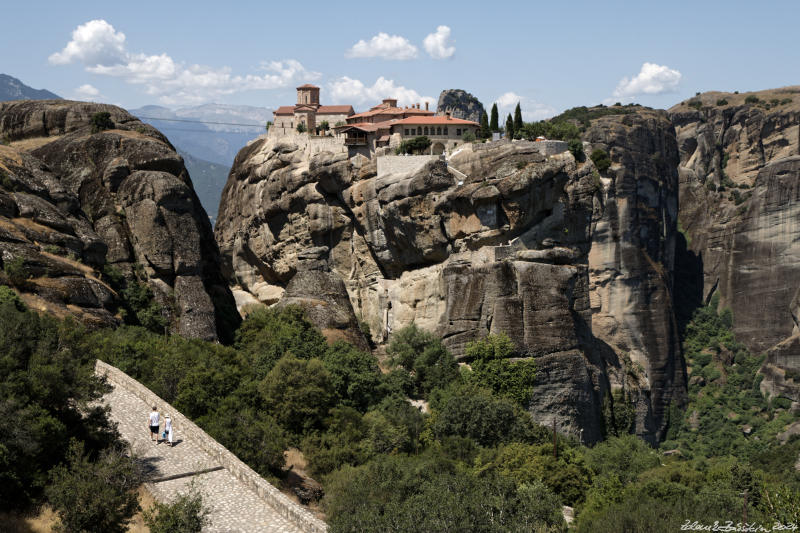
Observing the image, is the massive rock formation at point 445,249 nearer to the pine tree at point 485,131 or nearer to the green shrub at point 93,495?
the pine tree at point 485,131

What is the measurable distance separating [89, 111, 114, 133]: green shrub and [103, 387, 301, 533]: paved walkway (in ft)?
144

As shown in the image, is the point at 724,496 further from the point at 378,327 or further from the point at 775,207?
the point at 775,207

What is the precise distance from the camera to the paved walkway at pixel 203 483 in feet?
81.6

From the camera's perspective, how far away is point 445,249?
223ft

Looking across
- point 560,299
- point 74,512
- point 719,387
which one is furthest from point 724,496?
point 719,387

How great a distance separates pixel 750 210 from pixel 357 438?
102m

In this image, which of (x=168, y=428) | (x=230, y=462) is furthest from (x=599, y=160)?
(x=230, y=462)

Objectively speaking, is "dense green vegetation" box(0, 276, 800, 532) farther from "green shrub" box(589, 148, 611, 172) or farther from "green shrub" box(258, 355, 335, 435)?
"green shrub" box(589, 148, 611, 172)

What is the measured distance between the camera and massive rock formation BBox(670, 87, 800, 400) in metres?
122

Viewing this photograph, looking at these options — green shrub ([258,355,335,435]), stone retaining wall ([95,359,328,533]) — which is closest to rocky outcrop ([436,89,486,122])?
green shrub ([258,355,335,435])

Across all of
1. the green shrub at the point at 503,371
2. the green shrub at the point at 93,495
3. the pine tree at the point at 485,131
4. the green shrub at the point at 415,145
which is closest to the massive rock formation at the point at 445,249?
the green shrub at the point at 503,371

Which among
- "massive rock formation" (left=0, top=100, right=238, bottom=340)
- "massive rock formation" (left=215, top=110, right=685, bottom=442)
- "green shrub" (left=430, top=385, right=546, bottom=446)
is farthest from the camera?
"massive rock formation" (left=215, top=110, right=685, bottom=442)

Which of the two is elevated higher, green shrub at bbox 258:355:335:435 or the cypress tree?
the cypress tree

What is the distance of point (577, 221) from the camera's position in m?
69.4
